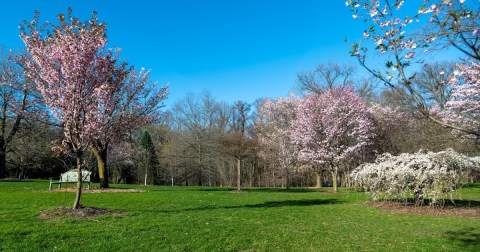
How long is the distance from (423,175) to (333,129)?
33.2ft

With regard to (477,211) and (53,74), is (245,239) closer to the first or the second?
(53,74)

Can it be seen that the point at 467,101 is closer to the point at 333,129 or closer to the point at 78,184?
the point at 333,129

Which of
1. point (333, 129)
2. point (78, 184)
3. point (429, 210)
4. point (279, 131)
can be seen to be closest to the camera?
point (78, 184)

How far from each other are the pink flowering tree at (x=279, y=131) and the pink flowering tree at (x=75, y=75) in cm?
2046

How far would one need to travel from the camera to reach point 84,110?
8.92m

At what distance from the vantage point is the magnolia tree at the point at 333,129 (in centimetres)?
2162

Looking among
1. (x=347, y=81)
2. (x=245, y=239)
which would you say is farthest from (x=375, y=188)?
(x=347, y=81)

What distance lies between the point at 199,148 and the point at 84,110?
3262 cm

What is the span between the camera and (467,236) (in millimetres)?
7227

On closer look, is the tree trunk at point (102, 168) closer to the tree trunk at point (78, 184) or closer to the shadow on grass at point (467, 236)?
the tree trunk at point (78, 184)

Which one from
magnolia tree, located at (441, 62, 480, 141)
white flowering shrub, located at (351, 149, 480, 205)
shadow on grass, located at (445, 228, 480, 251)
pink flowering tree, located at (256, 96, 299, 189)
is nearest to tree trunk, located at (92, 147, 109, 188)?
white flowering shrub, located at (351, 149, 480, 205)

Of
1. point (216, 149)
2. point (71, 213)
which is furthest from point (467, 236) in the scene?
point (216, 149)

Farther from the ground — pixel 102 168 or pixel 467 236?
pixel 102 168

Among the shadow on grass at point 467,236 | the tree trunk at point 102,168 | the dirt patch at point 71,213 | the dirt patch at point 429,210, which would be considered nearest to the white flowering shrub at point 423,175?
the dirt patch at point 429,210
